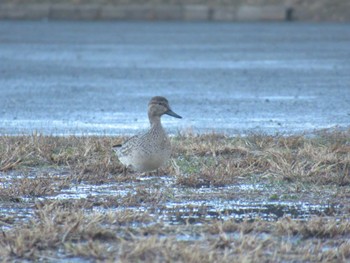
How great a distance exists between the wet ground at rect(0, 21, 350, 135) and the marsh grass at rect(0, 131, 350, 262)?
5.72ft

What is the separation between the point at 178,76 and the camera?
18453mm

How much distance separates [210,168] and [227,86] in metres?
8.10

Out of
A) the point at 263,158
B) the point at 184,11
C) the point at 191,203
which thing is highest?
the point at 184,11

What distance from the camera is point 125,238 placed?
21.5 feet

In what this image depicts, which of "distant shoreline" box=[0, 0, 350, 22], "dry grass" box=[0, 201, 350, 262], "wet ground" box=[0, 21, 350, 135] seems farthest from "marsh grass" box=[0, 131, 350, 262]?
"distant shoreline" box=[0, 0, 350, 22]

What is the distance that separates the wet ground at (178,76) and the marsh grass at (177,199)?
1743 millimetres

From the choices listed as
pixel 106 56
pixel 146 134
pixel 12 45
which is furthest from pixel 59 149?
pixel 12 45

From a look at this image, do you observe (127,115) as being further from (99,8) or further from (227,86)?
(99,8)

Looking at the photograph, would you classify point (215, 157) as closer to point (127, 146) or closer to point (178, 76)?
point (127, 146)

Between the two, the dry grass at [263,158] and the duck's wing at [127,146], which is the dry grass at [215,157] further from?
the duck's wing at [127,146]

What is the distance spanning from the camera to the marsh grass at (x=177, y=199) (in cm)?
619

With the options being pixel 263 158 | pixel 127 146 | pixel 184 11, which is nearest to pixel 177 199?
pixel 127 146

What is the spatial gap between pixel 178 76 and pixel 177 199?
10.6 m

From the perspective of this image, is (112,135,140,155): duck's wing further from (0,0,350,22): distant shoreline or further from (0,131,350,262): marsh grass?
(0,0,350,22): distant shoreline
